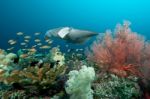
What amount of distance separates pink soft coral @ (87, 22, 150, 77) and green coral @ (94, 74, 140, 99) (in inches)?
16.6

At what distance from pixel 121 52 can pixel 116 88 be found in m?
1.41

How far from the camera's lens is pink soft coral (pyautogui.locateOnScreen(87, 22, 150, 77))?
23.5ft

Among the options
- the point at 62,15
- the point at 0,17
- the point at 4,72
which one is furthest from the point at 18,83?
the point at 62,15

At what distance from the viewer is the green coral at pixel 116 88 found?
578 cm

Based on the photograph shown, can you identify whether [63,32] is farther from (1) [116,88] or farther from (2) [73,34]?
(1) [116,88]

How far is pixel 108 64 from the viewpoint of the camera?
7.15 metres

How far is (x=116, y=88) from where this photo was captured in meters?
6.11

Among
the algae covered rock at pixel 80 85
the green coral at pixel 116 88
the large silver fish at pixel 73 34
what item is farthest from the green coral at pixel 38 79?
the large silver fish at pixel 73 34

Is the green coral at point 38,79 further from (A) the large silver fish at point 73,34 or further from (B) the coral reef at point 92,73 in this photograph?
(A) the large silver fish at point 73,34

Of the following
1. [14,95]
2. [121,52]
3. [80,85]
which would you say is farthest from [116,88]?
[14,95]

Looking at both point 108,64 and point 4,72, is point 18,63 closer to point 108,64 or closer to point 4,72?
point 4,72

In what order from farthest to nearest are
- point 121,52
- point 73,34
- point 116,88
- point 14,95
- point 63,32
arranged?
point 121,52
point 63,32
point 73,34
point 116,88
point 14,95

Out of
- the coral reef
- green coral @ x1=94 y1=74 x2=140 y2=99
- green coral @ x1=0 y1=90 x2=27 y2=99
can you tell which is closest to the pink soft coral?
the coral reef

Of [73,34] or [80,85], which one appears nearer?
[80,85]
